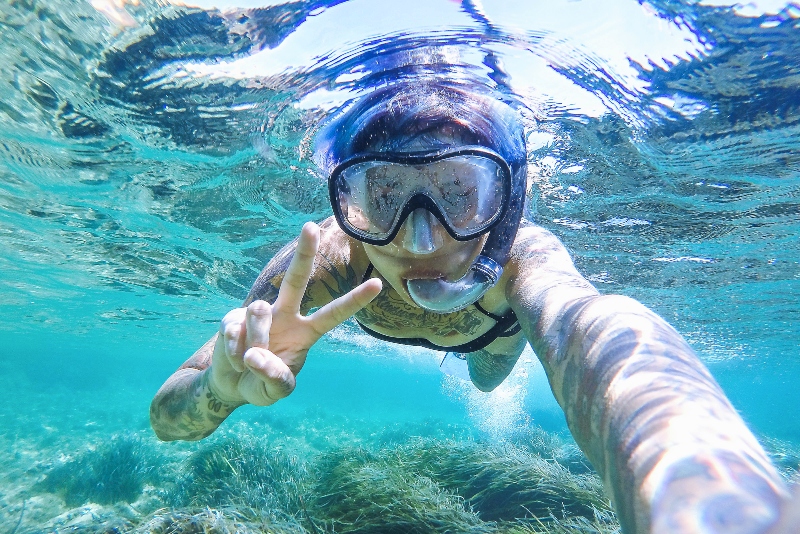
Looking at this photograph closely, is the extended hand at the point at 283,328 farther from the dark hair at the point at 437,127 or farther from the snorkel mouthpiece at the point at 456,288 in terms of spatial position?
the dark hair at the point at 437,127

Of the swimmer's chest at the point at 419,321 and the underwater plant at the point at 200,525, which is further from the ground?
the swimmer's chest at the point at 419,321

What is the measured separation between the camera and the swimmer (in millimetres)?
1186

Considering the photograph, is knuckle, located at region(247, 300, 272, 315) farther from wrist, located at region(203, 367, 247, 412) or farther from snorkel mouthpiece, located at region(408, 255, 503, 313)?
snorkel mouthpiece, located at region(408, 255, 503, 313)

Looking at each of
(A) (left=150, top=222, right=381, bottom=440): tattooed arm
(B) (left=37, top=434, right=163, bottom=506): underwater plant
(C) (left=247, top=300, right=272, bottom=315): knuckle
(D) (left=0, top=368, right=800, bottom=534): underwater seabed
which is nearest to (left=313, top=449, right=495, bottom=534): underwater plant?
(D) (left=0, top=368, right=800, bottom=534): underwater seabed

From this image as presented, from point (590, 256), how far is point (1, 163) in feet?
50.6

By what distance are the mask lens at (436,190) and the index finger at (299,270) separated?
89 cm

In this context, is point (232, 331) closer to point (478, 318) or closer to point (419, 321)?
point (419, 321)

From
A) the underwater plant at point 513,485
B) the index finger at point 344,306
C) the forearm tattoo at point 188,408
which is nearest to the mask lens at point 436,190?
the index finger at point 344,306

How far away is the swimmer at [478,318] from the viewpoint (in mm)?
1186

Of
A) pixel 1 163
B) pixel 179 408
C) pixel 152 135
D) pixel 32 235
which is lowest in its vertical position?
pixel 32 235

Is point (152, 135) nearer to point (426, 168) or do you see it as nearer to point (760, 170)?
point (426, 168)

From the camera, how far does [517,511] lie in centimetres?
755

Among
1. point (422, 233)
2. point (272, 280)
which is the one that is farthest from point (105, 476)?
point (422, 233)

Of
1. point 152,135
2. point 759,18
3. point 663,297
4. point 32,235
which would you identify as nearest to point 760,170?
point 759,18
